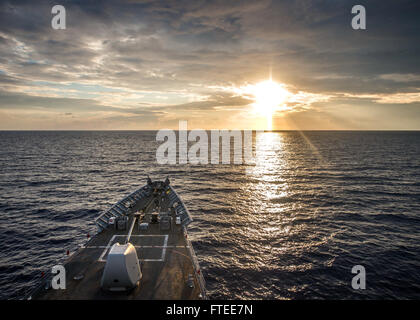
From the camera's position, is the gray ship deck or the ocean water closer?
the gray ship deck

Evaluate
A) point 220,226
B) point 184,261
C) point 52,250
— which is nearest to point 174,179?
point 220,226

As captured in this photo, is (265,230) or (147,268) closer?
(147,268)

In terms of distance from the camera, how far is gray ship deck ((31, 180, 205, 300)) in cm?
1909

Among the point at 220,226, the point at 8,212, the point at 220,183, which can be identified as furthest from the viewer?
the point at 220,183

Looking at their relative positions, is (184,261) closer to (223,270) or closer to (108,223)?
(223,270)

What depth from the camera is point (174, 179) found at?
293 ft

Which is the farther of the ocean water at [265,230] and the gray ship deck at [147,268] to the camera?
the ocean water at [265,230]

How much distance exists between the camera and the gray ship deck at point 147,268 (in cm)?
1909

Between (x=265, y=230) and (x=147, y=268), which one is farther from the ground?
(x=147, y=268)

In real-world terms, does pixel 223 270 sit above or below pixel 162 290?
below

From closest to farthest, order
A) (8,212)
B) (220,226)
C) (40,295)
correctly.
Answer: (40,295)
(220,226)
(8,212)

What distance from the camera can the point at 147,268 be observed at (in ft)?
74.5

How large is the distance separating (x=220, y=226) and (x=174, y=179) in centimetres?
4592

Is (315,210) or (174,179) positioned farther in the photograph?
(174,179)
